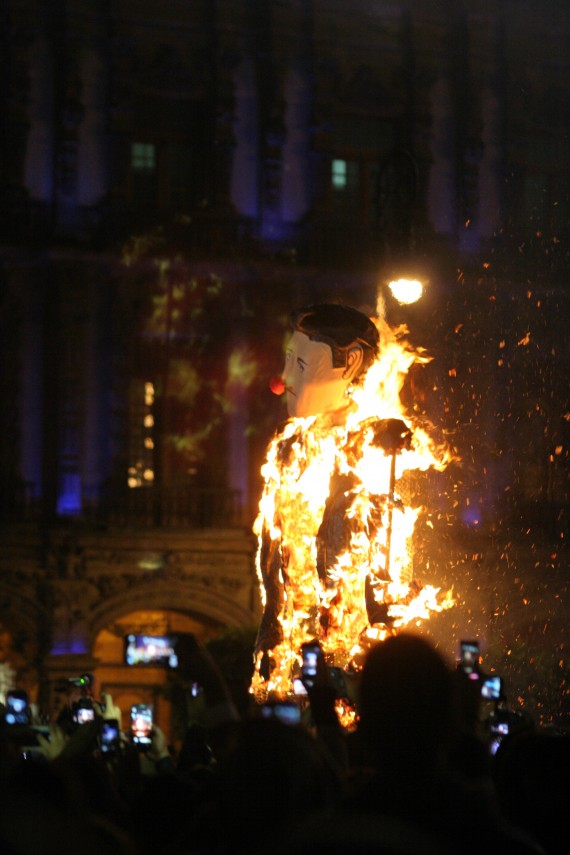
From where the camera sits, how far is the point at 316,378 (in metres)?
9.60

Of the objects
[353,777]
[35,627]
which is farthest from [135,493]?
[353,777]

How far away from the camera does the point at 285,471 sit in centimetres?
965

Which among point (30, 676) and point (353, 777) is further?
point (30, 676)

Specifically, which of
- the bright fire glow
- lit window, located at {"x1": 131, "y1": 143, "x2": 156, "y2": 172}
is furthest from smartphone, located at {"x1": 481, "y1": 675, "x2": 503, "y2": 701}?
lit window, located at {"x1": 131, "y1": 143, "x2": 156, "y2": 172}

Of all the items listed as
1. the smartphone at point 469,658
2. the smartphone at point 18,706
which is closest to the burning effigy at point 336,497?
the smartphone at point 469,658

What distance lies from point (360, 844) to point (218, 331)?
1990cm

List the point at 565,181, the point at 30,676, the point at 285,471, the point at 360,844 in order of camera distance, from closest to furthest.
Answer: the point at 360,844 → the point at 285,471 → the point at 30,676 → the point at 565,181

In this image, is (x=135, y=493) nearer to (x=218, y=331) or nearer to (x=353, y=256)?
(x=218, y=331)

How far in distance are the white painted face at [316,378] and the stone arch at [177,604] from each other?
13.0 meters

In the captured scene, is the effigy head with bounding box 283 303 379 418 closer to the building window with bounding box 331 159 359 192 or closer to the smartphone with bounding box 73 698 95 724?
the smartphone with bounding box 73 698 95 724

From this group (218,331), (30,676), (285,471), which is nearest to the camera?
(285,471)

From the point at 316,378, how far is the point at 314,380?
0.06 ft

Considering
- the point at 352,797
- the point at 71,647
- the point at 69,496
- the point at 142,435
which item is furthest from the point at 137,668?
the point at 352,797

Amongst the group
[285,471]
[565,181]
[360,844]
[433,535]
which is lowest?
[360,844]
